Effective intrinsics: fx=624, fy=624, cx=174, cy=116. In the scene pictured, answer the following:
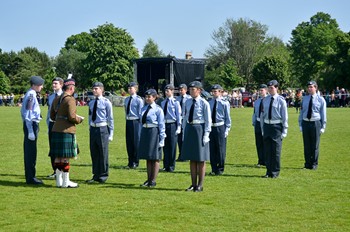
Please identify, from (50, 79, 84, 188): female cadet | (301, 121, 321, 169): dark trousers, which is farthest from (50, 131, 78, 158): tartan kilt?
(301, 121, 321, 169): dark trousers

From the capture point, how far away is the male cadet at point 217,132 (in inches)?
583

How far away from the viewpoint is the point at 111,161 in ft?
56.9

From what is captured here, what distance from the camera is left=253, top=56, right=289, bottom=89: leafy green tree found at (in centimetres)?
8419

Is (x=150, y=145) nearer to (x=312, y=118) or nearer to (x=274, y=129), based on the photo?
(x=274, y=129)

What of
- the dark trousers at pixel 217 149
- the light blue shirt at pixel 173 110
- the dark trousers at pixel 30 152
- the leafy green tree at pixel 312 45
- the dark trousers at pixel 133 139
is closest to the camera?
the dark trousers at pixel 30 152

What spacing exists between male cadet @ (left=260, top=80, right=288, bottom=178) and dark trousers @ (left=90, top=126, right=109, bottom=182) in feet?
12.1

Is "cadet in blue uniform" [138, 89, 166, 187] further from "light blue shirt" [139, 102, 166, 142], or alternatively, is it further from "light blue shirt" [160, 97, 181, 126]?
"light blue shirt" [160, 97, 181, 126]

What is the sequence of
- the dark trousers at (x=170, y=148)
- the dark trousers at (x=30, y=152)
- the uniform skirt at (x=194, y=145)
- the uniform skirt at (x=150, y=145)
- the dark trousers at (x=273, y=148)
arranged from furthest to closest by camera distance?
1. the dark trousers at (x=170, y=148)
2. the dark trousers at (x=273, y=148)
3. the dark trousers at (x=30, y=152)
4. the uniform skirt at (x=150, y=145)
5. the uniform skirt at (x=194, y=145)

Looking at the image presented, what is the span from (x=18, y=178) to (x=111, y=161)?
3.95 metres

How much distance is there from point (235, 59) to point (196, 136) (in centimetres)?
8339

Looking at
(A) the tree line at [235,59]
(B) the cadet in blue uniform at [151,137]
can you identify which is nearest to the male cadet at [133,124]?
(B) the cadet in blue uniform at [151,137]

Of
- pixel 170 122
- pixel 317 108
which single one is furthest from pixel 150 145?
pixel 317 108

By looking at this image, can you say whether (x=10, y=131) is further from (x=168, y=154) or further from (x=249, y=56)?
(x=249, y=56)

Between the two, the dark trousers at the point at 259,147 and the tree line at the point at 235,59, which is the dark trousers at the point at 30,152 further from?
the tree line at the point at 235,59
